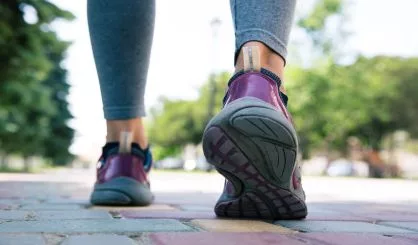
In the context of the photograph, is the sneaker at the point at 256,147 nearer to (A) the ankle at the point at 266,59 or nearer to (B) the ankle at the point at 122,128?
(A) the ankle at the point at 266,59

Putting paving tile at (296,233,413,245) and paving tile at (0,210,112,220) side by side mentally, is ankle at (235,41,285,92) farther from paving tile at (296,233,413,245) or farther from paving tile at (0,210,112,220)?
paving tile at (0,210,112,220)

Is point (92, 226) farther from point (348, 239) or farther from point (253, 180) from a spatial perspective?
point (348, 239)

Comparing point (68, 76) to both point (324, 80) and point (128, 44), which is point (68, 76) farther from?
point (128, 44)

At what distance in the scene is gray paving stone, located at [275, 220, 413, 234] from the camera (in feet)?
4.62

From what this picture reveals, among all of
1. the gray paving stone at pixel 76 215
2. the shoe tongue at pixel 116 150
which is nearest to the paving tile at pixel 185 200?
the shoe tongue at pixel 116 150

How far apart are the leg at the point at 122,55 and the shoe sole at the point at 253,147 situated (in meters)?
0.68

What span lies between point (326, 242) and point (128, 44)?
41.1 inches

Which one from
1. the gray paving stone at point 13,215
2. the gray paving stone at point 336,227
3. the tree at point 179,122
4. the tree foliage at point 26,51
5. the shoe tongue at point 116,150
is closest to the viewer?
the gray paving stone at point 336,227

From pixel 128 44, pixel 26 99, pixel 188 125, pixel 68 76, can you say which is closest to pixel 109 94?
pixel 128 44

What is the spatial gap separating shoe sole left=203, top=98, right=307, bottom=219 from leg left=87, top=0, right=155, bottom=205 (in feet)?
2.09

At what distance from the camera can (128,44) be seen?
6.32ft

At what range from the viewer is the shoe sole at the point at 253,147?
1.27 metres

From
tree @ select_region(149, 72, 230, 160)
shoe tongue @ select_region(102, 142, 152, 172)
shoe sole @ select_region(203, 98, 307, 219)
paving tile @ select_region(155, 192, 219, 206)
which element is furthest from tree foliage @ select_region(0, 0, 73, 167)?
tree @ select_region(149, 72, 230, 160)

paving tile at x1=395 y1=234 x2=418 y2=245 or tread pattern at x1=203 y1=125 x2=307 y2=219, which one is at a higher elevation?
tread pattern at x1=203 y1=125 x2=307 y2=219
